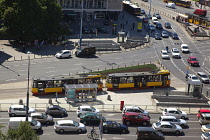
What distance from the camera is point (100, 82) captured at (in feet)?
233

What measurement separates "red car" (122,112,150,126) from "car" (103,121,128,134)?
8.72 feet

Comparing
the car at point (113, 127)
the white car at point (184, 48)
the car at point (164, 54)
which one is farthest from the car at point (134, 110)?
the white car at point (184, 48)

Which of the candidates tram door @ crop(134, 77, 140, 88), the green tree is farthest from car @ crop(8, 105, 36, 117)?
tram door @ crop(134, 77, 140, 88)

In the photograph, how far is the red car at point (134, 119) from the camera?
5556 cm

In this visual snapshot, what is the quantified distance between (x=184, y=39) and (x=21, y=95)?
172 feet

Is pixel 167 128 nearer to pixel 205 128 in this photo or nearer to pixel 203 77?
pixel 205 128

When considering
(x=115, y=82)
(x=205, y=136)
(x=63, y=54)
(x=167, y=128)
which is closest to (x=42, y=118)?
(x=167, y=128)

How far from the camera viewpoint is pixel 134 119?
5569 cm

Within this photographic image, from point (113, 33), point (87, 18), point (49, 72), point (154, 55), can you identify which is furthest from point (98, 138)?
point (87, 18)

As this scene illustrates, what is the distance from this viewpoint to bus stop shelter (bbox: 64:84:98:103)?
64.6 meters

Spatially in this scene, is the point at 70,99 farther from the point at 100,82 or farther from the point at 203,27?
the point at 203,27

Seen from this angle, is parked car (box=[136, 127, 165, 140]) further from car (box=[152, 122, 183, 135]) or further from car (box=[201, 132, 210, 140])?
car (box=[201, 132, 210, 140])

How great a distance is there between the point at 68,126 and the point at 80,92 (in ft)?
47.2

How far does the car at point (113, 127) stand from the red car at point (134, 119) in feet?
8.72
